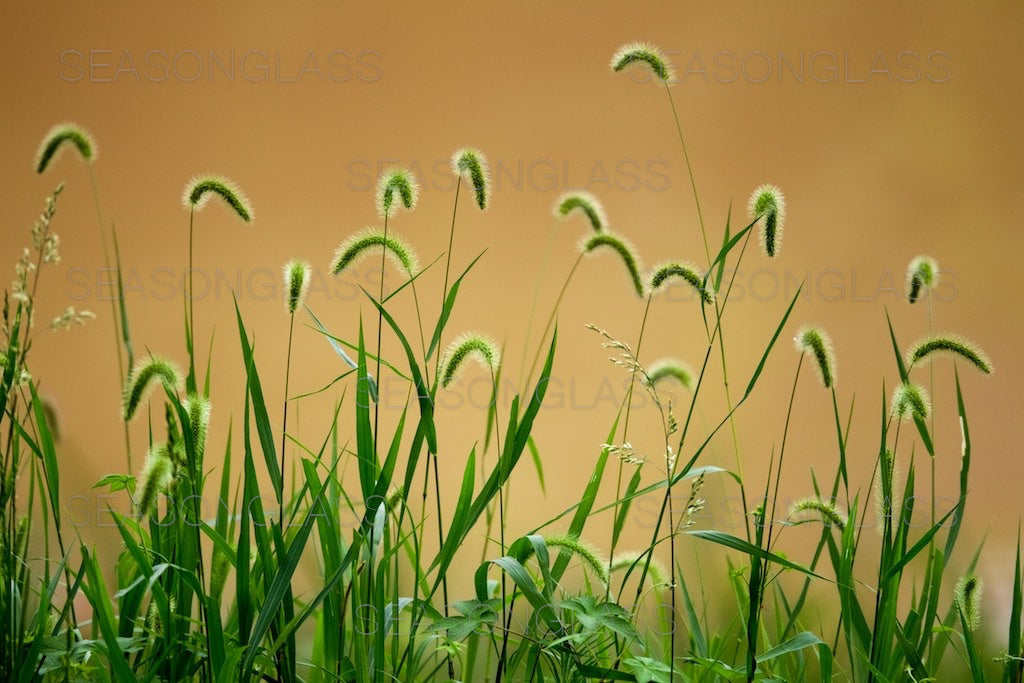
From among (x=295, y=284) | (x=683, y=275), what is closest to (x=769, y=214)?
(x=683, y=275)

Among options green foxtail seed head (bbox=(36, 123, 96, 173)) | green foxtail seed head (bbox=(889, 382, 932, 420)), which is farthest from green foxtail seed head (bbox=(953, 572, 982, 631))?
green foxtail seed head (bbox=(36, 123, 96, 173))

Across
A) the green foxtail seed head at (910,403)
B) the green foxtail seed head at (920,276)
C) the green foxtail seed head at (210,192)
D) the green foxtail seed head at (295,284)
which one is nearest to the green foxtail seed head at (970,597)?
the green foxtail seed head at (910,403)

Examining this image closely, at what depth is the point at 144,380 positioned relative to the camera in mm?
898

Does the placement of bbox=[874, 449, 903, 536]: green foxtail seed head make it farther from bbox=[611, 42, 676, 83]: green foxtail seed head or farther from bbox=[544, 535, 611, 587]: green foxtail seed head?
bbox=[611, 42, 676, 83]: green foxtail seed head

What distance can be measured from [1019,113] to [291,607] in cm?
240

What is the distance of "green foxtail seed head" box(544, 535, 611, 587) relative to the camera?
0.98 metres

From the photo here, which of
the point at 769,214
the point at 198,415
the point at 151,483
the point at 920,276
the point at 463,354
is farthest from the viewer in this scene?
the point at 920,276

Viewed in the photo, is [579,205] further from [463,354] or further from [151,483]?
[151,483]

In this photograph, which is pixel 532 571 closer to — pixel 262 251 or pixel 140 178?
pixel 262 251

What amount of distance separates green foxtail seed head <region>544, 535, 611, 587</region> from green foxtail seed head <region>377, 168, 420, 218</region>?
466 mm

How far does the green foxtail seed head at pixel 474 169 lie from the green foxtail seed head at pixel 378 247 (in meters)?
0.12

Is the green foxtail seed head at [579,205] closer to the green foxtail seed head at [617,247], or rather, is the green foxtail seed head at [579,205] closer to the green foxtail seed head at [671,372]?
the green foxtail seed head at [617,247]

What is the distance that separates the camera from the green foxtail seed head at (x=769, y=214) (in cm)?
114

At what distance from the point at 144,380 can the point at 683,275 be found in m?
0.68
